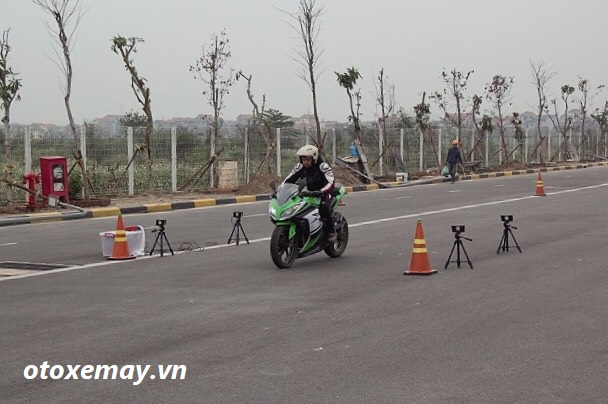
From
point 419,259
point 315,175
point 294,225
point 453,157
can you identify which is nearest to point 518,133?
point 453,157

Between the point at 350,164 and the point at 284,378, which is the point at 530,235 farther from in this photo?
the point at 350,164

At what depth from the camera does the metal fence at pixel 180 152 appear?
26172mm

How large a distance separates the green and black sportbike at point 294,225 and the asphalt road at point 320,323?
248mm

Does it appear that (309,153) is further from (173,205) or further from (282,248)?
(173,205)

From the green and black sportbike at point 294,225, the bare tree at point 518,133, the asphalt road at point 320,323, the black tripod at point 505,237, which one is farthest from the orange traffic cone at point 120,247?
the bare tree at point 518,133

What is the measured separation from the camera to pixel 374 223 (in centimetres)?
1912

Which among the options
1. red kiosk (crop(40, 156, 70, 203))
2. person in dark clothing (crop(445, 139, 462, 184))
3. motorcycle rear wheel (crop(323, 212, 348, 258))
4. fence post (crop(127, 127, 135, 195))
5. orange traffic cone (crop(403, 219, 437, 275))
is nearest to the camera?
orange traffic cone (crop(403, 219, 437, 275))

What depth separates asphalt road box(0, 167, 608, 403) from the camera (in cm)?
635

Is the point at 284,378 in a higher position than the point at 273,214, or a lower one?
lower

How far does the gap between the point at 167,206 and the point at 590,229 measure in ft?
38.6

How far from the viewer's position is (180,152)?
99.7 feet

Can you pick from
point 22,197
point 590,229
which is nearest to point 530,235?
point 590,229

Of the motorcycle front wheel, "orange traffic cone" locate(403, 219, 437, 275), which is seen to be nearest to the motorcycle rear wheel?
the motorcycle front wheel

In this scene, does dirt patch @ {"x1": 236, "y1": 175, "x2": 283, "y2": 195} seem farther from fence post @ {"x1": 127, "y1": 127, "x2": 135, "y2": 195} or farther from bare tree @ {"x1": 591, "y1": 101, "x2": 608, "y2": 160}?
bare tree @ {"x1": 591, "y1": 101, "x2": 608, "y2": 160}
